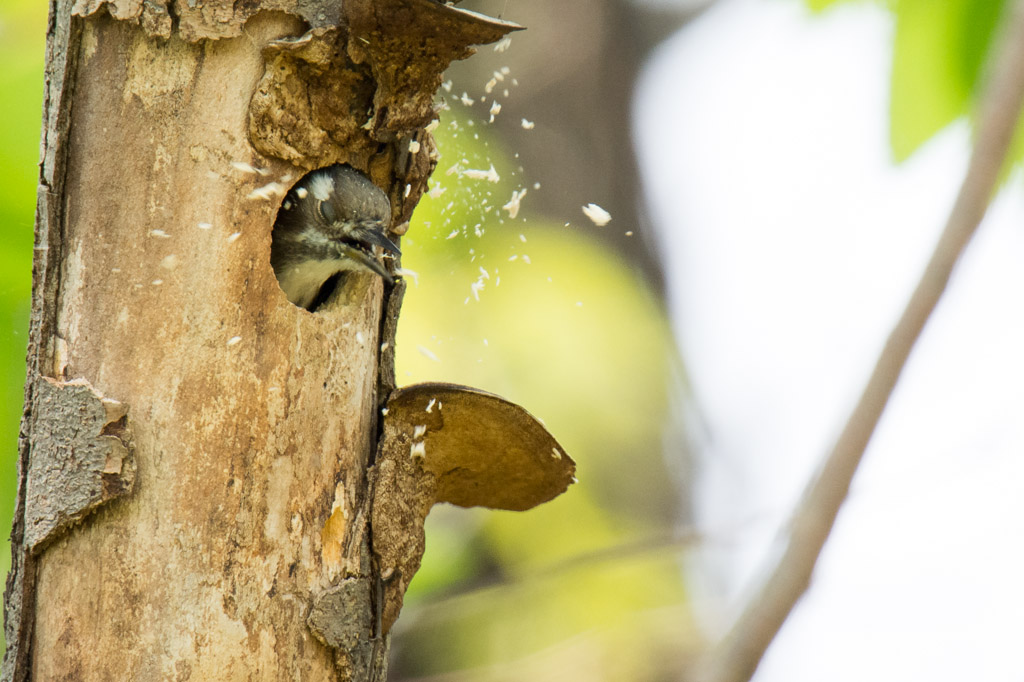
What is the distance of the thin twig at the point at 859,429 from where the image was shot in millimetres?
986

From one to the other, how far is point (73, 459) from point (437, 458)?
0.74 meters

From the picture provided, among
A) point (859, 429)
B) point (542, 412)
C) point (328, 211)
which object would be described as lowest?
point (542, 412)

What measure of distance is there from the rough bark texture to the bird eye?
2.31ft

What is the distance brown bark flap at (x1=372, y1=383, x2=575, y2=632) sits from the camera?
198cm

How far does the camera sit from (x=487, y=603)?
358cm

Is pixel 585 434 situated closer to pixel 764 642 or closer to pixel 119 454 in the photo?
pixel 119 454

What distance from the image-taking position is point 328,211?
271 centimetres

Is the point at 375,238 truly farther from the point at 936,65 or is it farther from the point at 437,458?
the point at 936,65

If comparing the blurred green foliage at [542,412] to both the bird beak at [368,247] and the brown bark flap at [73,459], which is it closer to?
the bird beak at [368,247]

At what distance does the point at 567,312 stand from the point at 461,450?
1.60 metres

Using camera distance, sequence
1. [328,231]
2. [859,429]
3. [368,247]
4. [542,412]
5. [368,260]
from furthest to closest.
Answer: [542,412] → [328,231] → [368,247] → [368,260] → [859,429]

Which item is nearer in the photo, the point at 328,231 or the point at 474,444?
the point at 474,444

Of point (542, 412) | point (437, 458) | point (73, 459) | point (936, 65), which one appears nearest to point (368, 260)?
point (437, 458)

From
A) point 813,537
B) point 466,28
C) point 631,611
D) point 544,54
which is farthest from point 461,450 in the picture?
point 544,54
